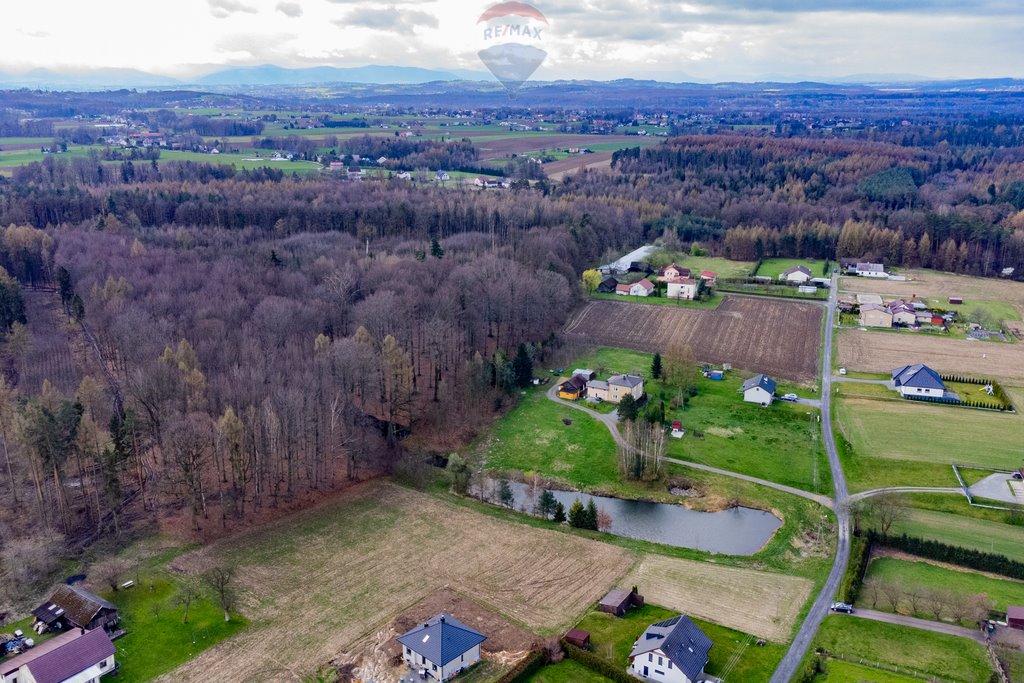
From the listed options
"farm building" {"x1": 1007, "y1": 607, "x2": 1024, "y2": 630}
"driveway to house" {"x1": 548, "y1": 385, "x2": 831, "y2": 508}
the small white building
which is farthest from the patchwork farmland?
"farm building" {"x1": 1007, "y1": 607, "x2": 1024, "y2": 630}

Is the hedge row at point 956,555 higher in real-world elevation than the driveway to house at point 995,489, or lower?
lower

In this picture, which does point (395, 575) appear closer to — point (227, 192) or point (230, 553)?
point (230, 553)

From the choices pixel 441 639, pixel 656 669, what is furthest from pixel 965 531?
pixel 441 639

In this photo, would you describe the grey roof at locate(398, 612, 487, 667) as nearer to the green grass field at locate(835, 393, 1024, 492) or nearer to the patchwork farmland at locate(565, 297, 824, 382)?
the green grass field at locate(835, 393, 1024, 492)

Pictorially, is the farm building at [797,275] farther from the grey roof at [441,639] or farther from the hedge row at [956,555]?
the grey roof at [441,639]

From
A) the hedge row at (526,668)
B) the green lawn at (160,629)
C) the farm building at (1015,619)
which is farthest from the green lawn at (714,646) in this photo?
the green lawn at (160,629)

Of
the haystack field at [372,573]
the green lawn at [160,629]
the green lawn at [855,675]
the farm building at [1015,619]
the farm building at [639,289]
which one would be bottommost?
the haystack field at [372,573]

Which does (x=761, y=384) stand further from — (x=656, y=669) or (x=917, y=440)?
(x=656, y=669)

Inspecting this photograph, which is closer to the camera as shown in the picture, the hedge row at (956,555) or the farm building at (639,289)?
the hedge row at (956,555)
